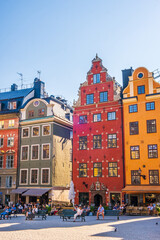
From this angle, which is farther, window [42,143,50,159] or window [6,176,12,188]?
window [6,176,12,188]

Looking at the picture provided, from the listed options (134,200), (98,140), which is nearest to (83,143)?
(98,140)

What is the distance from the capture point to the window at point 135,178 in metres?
34.1

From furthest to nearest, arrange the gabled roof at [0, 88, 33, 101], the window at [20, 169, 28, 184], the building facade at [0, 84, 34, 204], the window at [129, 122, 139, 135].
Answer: the gabled roof at [0, 88, 33, 101] → the building facade at [0, 84, 34, 204] → the window at [20, 169, 28, 184] → the window at [129, 122, 139, 135]

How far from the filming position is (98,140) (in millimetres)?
37812

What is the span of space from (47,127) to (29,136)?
125 inches

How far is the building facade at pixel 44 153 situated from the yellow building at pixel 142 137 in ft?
35.2

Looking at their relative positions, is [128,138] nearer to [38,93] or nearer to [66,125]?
[66,125]

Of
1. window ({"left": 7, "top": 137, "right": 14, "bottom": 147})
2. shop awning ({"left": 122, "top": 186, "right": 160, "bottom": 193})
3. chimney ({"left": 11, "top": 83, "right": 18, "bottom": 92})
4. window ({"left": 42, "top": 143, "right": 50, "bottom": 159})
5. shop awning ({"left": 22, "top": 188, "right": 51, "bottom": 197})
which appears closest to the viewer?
shop awning ({"left": 122, "top": 186, "right": 160, "bottom": 193})

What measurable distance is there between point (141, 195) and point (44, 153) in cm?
1471

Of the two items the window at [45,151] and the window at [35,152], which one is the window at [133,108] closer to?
the window at [45,151]

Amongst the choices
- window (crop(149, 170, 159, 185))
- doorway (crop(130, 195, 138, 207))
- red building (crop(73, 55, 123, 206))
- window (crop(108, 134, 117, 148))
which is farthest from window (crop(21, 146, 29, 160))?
window (crop(149, 170, 159, 185))

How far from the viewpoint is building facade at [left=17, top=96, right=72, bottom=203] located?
134ft

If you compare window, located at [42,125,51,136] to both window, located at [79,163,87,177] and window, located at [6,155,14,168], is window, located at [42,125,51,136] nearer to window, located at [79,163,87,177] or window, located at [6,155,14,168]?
window, located at [6,155,14,168]

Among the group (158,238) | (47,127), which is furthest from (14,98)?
(158,238)
